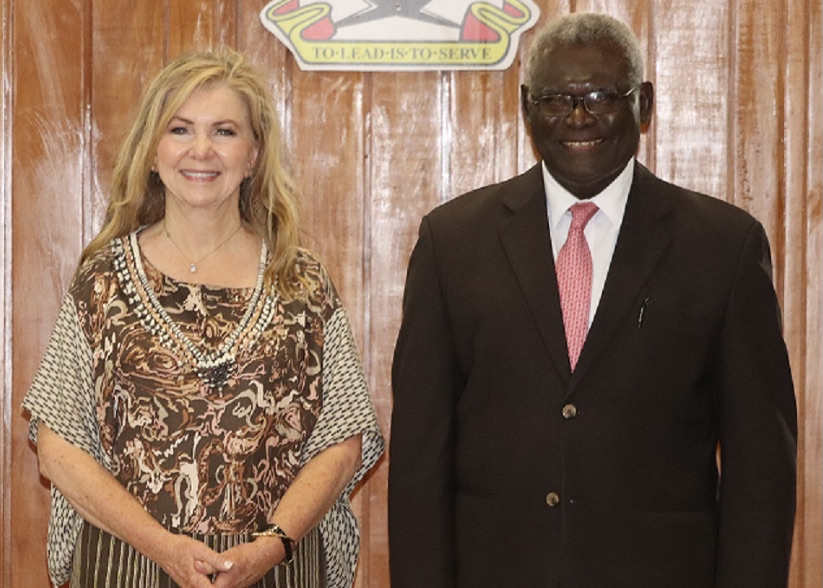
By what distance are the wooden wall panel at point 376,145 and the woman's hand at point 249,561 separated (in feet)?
1.95

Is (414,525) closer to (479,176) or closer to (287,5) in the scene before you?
(479,176)

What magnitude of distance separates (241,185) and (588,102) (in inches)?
27.8

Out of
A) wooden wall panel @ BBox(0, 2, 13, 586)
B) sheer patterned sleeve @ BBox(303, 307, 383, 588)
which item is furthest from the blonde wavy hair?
wooden wall panel @ BBox(0, 2, 13, 586)

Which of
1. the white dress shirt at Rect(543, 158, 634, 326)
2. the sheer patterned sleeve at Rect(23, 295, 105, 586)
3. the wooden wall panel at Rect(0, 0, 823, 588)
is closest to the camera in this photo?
the white dress shirt at Rect(543, 158, 634, 326)

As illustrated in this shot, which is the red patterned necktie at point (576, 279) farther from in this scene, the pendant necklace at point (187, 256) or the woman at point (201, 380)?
the pendant necklace at point (187, 256)

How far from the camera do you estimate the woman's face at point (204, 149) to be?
218 centimetres

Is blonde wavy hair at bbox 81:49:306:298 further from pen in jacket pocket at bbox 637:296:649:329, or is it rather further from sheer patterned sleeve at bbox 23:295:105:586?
pen in jacket pocket at bbox 637:296:649:329

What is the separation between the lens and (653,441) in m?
1.93

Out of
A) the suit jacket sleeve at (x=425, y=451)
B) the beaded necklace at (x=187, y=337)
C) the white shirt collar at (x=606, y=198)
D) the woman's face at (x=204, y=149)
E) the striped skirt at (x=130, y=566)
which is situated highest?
the woman's face at (x=204, y=149)

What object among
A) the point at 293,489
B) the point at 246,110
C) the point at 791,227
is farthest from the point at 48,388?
the point at 791,227

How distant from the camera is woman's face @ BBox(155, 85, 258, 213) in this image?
2184 millimetres

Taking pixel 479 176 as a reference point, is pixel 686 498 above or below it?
below

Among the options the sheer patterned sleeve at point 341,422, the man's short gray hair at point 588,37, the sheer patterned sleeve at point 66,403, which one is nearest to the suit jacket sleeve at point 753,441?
the man's short gray hair at point 588,37

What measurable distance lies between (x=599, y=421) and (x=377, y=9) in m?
1.07
